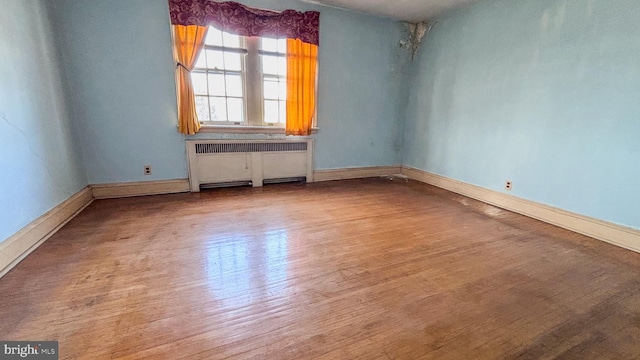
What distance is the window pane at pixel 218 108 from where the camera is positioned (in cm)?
354

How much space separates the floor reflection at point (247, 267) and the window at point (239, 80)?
1.98 meters

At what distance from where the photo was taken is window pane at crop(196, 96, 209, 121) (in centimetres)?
347

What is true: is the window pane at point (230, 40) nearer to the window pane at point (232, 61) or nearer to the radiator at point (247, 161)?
the window pane at point (232, 61)

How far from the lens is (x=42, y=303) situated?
4.92ft

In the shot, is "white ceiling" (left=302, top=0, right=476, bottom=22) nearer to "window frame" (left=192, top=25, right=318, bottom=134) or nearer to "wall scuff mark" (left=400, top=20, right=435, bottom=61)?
"wall scuff mark" (left=400, top=20, right=435, bottom=61)

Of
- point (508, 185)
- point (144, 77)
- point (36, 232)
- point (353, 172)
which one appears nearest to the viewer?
point (36, 232)

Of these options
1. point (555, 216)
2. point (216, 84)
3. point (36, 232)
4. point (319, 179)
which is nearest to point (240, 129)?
point (216, 84)

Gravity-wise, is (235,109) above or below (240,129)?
above

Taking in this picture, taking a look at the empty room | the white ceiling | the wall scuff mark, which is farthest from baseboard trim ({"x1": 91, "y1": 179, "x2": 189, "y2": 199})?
the wall scuff mark

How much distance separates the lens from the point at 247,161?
3.79m

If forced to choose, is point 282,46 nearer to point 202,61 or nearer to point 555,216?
point 202,61

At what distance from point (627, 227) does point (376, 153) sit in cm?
308

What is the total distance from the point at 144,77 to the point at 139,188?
1.37m

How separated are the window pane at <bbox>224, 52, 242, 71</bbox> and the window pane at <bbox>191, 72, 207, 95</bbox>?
33 cm
